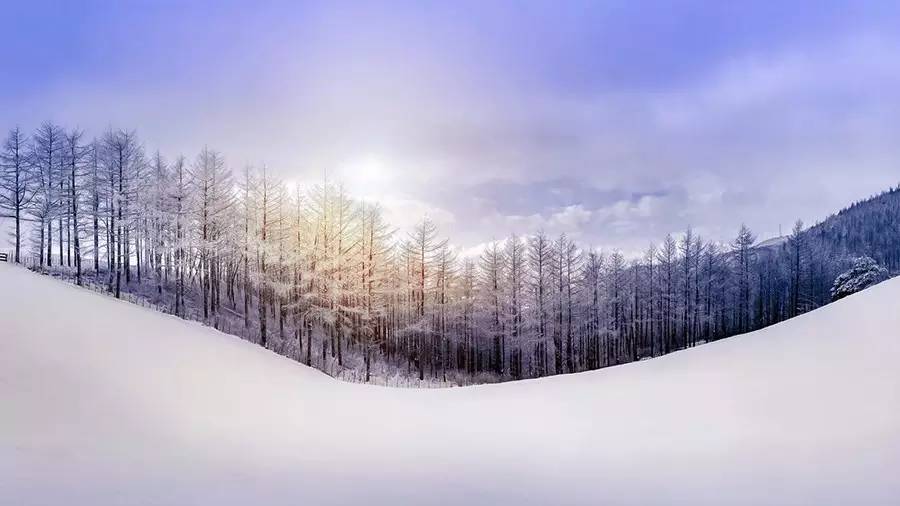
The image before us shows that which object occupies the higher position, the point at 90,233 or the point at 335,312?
the point at 90,233

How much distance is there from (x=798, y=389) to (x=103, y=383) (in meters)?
11.6

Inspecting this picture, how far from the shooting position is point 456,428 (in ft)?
23.9

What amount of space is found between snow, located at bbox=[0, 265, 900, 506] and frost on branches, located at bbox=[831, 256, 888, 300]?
32.9m

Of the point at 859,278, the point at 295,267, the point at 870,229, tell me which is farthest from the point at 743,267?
the point at 870,229

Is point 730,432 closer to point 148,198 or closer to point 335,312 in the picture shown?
point 335,312

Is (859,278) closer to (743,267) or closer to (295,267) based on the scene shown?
(743,267)

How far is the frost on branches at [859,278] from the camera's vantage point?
109ft

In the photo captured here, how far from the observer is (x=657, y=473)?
5.19 metres

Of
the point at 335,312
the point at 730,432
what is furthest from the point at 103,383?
the point at 335,312

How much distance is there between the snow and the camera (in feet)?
14.9

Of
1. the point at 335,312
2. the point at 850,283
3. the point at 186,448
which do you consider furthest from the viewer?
the point at 850,283

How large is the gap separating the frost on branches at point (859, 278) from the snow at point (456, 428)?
32.9 metres

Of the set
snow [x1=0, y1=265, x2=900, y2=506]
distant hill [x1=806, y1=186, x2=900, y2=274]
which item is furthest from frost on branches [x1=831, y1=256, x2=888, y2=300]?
snow [x1=0, y1=265, x2=900, y2=506]

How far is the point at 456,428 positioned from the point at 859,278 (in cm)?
4131
